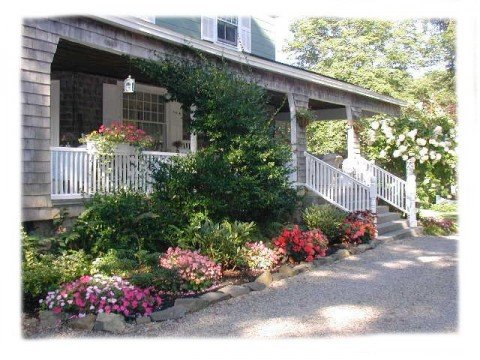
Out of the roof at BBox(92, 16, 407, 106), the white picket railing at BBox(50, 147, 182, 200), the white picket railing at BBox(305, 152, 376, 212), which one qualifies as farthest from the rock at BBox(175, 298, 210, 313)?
the white picket railing at BBox(305, 152, 376, 212)

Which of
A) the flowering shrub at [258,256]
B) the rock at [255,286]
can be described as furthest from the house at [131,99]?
the rock at [255,286]

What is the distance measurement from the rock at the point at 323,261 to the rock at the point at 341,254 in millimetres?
197

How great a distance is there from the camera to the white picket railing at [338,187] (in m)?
12.1

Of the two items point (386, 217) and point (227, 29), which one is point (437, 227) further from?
point (227, 29)

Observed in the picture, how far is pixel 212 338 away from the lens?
4973 millimetres

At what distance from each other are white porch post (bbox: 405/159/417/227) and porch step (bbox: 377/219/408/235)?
7.1 inches

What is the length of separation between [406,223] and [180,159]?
677 centimetres

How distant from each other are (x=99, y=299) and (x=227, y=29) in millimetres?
10099

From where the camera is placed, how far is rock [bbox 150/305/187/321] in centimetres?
555

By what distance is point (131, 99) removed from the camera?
1223 centimetres

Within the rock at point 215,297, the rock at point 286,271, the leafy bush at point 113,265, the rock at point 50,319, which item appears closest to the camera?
the rock at point 50,319

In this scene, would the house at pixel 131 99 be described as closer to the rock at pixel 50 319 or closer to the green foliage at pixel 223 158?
the green foliage at pixel 223 158

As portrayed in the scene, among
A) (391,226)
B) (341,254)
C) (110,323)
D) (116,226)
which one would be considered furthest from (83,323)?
(391,226)

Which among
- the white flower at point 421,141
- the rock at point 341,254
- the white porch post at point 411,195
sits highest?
the white flower at point 421,141
